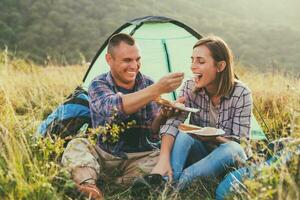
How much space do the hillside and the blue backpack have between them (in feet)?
38.8

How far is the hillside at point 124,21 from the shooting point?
59.9 ft

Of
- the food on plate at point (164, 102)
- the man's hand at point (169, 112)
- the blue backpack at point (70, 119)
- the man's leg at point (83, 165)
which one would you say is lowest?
the man's leg at point (83, 165)

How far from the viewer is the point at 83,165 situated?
3330mm

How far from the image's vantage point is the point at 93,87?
11.9 feet

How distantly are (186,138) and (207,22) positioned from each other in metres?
19.2

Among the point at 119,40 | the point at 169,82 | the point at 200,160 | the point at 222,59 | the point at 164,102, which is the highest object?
the point at 119,40

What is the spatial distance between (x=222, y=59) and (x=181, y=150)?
740 millimetres

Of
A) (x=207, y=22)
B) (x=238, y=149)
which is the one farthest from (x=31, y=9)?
(x=238, y=149)

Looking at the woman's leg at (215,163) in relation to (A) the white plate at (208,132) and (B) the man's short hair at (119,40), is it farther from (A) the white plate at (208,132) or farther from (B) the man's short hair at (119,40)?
(B) the man's short hair at (119,40)

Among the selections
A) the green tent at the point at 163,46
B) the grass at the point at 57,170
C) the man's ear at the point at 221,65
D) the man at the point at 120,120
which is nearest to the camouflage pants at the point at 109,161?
the man at the point at 120,120

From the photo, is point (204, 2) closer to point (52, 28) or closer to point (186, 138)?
point (52, 28)

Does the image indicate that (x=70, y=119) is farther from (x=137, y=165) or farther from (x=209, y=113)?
(x=209, y=113)

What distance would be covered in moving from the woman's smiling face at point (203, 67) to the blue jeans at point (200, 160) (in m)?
0.42

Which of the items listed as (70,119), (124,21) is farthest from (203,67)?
(124,21)
